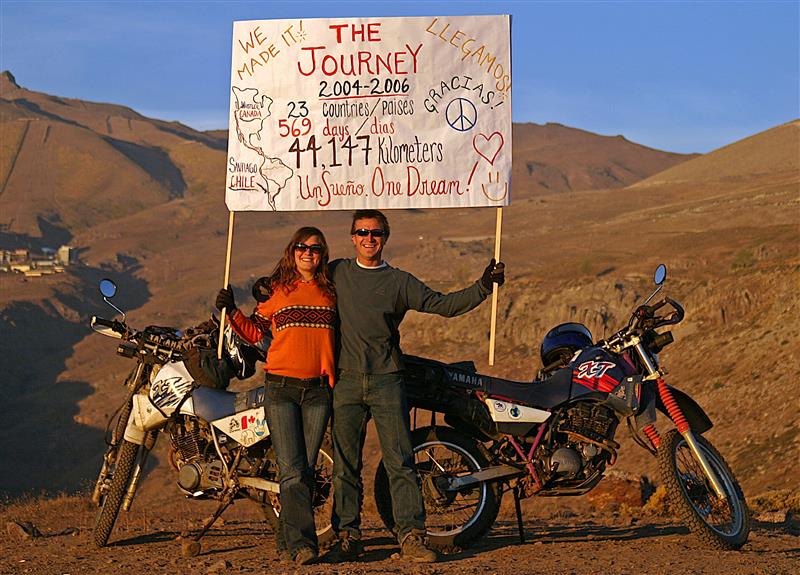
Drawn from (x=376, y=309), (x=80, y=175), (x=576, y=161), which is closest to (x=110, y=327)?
(x=376, y=309)

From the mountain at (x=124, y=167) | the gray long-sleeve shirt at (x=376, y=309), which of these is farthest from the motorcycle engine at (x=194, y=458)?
the mountain at (x=124, y=167)

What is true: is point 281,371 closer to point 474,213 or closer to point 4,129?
point 474,213

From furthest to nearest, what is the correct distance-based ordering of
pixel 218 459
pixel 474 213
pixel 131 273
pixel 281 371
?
1. pixel 474 213
2. pixel 131 273
3. pixel 218 459
4. pixel 281 371

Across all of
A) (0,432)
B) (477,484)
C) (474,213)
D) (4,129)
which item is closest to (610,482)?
(477,484)

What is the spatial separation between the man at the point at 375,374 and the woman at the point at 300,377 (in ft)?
0.36

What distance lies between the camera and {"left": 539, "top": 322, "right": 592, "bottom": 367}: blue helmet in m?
8.02

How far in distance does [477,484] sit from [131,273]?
173 feet

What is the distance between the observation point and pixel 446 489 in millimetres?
7363

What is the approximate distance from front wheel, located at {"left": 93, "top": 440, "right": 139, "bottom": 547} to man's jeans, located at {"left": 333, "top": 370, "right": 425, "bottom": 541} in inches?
70.4

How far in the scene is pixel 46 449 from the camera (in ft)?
80.5

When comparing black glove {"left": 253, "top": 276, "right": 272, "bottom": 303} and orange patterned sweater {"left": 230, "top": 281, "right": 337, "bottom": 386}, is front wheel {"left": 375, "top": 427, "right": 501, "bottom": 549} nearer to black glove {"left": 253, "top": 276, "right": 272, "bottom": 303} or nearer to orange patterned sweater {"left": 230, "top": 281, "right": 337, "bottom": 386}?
orange patterned sweater {"left": 230, "top": 281, "right": 337, "bottom": 386}

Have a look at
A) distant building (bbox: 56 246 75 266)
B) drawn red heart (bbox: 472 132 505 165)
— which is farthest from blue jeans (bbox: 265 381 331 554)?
distant building (bbox: 56 246 75 266)

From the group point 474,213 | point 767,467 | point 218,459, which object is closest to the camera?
point 218,459

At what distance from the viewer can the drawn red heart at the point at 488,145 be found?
7.93 meters
